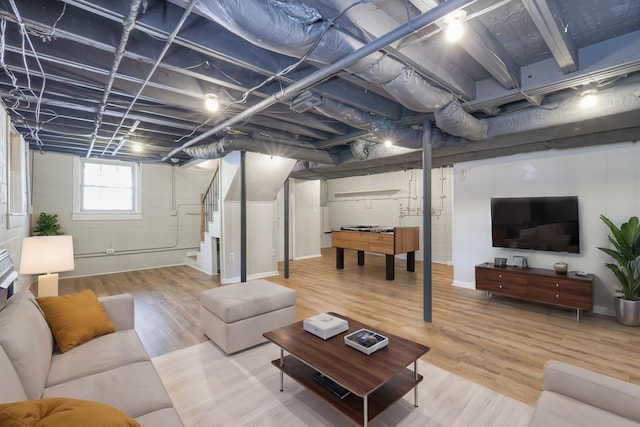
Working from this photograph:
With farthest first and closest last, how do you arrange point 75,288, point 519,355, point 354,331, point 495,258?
point 75,288, point 495,258, point 519,355, point 354,331

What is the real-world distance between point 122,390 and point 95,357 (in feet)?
1.76

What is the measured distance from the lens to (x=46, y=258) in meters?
2.73

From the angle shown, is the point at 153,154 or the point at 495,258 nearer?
the point at 495,258

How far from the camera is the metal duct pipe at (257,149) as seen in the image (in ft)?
14.1

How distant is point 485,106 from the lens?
3135mm

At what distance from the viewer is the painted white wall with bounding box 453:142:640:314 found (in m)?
3.74

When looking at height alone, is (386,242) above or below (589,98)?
below

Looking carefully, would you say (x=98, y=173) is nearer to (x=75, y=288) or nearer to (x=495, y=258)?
(x=75, y=288)

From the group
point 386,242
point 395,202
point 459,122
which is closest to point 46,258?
point 459,122

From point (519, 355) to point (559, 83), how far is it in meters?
2.50

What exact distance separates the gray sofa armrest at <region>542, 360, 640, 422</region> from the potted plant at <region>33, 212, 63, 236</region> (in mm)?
7351

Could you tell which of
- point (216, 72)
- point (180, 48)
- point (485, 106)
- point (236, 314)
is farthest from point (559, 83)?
point (236, 314)

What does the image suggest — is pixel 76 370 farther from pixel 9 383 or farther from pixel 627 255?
pixel 627 255

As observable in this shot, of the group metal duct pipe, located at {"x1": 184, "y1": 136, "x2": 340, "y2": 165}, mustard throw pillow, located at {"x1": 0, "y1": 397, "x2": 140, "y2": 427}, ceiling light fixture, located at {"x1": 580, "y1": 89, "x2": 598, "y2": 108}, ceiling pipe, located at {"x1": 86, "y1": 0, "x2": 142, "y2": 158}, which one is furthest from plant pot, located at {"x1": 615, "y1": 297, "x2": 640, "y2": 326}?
ceiling pipe, located at {"x1": 86, "y1": 0, "x2": 142, "y2": 158}
